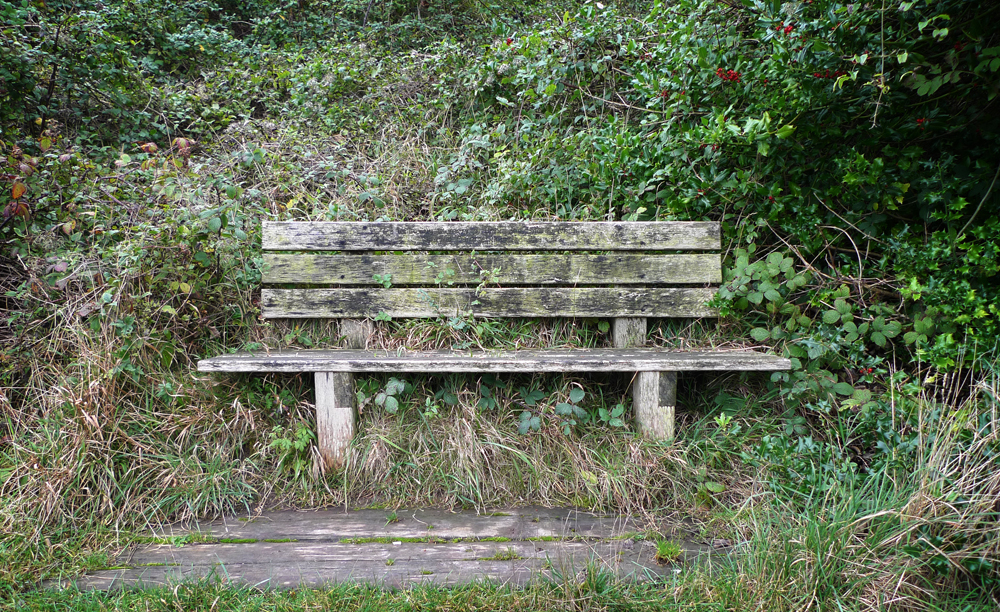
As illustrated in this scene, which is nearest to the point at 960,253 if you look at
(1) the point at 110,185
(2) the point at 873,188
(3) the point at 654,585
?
(2) the point at 873,188

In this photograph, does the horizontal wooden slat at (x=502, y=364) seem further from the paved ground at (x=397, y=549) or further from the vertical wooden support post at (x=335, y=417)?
the paved ground at (x=397, y=549)

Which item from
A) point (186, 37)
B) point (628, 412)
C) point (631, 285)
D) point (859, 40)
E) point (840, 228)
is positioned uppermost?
point (186, 37)

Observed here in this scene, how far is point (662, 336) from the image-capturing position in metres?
→ 3.14

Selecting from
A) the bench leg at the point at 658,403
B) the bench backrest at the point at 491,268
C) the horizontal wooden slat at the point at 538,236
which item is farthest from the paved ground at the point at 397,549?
the horizontal wooden slat at the point at 538,236

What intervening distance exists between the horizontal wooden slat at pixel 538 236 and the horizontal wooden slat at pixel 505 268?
0.17 ft

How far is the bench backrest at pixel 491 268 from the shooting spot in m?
3.05

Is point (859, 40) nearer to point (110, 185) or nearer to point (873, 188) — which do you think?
point (873, 188)

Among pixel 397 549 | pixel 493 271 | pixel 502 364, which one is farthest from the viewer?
pixel 493 271

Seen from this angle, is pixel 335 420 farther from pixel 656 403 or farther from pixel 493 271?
pixel 656 403

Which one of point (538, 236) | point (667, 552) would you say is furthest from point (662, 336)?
point (667, 552)

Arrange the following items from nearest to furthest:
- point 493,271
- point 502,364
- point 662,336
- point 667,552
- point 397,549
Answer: point 667,552 → point 397,549 → point 502,364 → point 493,271 → point 662,336

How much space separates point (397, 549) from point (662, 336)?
1871 mm

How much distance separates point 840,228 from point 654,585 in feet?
7.17

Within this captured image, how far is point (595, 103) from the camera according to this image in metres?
3.98
